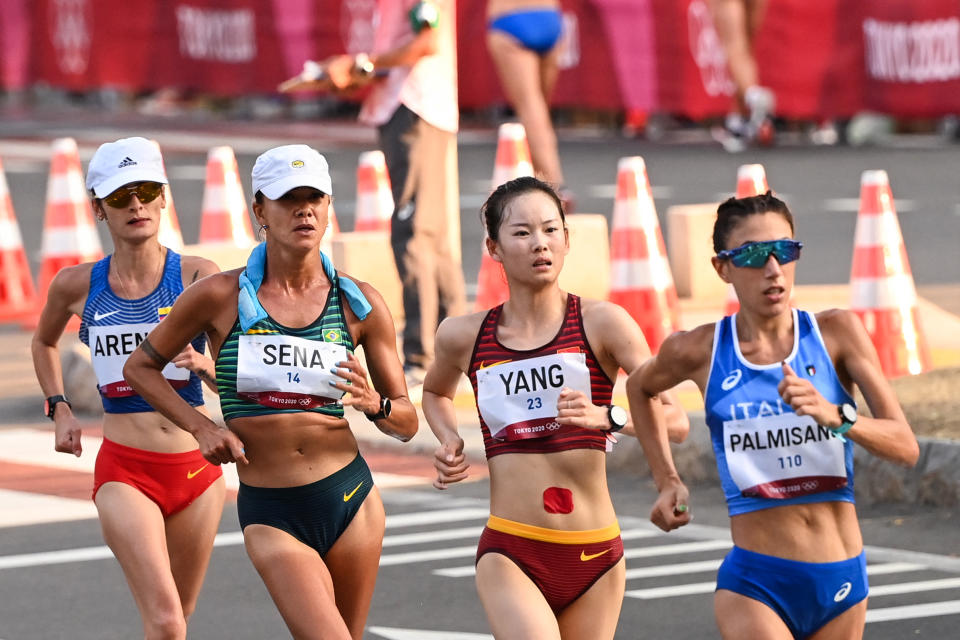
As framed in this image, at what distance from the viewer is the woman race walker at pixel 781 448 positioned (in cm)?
549

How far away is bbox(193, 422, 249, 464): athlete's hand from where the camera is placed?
5.83m

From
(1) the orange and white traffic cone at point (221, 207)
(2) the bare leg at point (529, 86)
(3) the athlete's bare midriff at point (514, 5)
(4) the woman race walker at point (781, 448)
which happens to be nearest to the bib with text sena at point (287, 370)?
(4) the woman race walker at point (781, 448)

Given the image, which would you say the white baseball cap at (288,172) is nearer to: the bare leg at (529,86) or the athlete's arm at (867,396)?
the athlete's arm at (867,396)

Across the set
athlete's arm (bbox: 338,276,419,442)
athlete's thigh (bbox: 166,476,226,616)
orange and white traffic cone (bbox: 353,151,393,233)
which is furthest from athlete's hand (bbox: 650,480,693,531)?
orange and white traffic cone (bbox: 353,151,393,233)

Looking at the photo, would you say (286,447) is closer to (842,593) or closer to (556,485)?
(556,485)

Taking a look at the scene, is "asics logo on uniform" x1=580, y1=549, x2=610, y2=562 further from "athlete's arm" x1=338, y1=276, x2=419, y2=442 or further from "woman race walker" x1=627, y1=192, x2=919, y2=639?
"athlete's arm" x1=338, y1=276, x2=419, y2=442

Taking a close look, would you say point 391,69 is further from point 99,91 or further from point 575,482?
point 99,91

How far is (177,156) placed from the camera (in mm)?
26594

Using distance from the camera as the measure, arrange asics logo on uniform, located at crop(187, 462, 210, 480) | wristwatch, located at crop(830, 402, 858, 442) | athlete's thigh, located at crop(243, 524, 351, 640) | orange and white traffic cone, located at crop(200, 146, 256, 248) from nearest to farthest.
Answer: wristwatch, located at crop(830, 402, 858, 442), athlete's thigh, located at crop(243, 524, 351, 640), asics logo on uniform, located at crop(187, 462, 210, 480), orange and white traffic cone, located at crop(200, 146, 256, 248)

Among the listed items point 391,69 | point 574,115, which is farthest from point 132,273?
point 574,115

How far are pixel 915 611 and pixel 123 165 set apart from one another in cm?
304

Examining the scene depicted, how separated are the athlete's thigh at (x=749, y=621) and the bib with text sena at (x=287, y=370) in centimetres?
119

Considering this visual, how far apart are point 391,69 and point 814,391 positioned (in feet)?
19.6

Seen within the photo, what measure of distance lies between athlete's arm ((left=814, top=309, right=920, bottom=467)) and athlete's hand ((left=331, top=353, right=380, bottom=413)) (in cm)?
119
